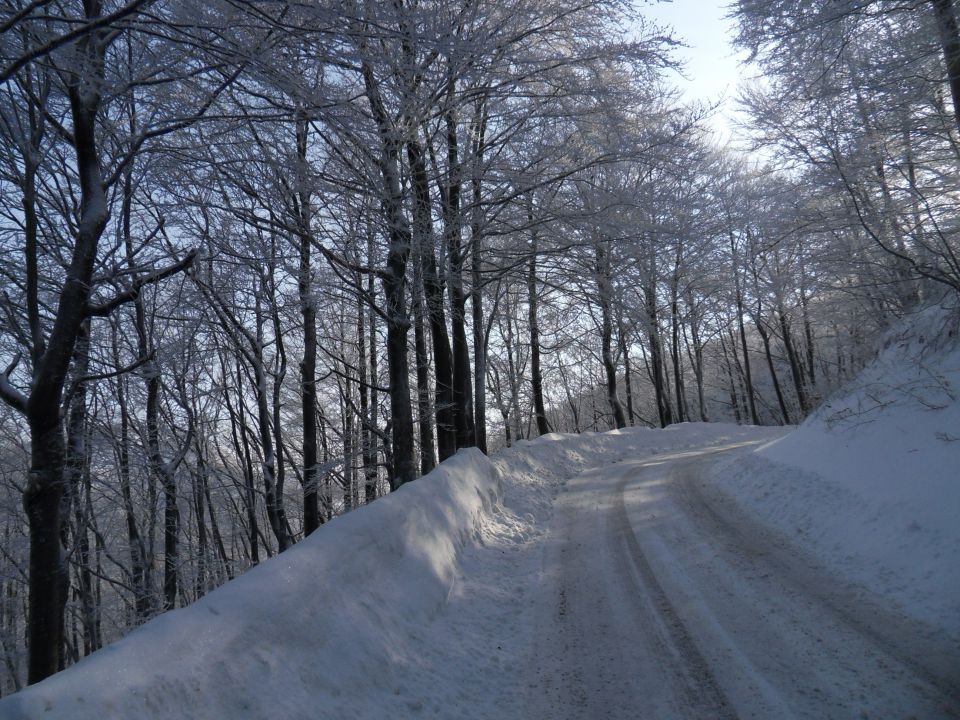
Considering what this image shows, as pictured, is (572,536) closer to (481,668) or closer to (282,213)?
(481,668)

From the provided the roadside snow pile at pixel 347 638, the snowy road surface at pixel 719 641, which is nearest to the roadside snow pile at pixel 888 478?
the snowy road surface at pixel 719 641

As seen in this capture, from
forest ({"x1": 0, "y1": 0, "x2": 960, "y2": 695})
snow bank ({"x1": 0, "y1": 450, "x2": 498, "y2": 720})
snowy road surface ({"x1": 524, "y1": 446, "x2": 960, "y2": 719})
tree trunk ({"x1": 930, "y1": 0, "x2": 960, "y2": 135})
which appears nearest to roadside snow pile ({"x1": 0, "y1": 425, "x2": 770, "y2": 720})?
snow bank ({"x1": 0, "y1": 450, "x2": 498, "y2": 720})

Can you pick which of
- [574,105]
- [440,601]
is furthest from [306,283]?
[440,601]

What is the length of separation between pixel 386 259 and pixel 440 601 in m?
6.82

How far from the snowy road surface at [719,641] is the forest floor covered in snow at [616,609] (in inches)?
0.8

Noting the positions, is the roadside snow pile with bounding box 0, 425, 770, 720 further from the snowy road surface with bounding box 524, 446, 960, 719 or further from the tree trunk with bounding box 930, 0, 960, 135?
the tree trunk with bounding box 930, 0, 960, 135

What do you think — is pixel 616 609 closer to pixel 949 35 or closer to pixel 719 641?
pixel 719 641

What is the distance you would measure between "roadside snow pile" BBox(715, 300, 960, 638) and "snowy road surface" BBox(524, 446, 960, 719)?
1.35 ft

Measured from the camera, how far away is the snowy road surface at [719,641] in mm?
3646

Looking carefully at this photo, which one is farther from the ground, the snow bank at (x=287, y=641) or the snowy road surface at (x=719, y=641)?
the snow bank at (x=287, y=641)

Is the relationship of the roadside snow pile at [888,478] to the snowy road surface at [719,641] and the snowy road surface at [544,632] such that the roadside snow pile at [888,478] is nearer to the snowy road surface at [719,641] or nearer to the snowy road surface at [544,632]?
the snowy road surface at [544,632]

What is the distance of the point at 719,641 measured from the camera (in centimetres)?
448

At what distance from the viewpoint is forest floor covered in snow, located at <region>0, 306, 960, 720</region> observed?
10.9ft

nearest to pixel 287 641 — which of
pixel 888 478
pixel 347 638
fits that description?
pixel 347 638
